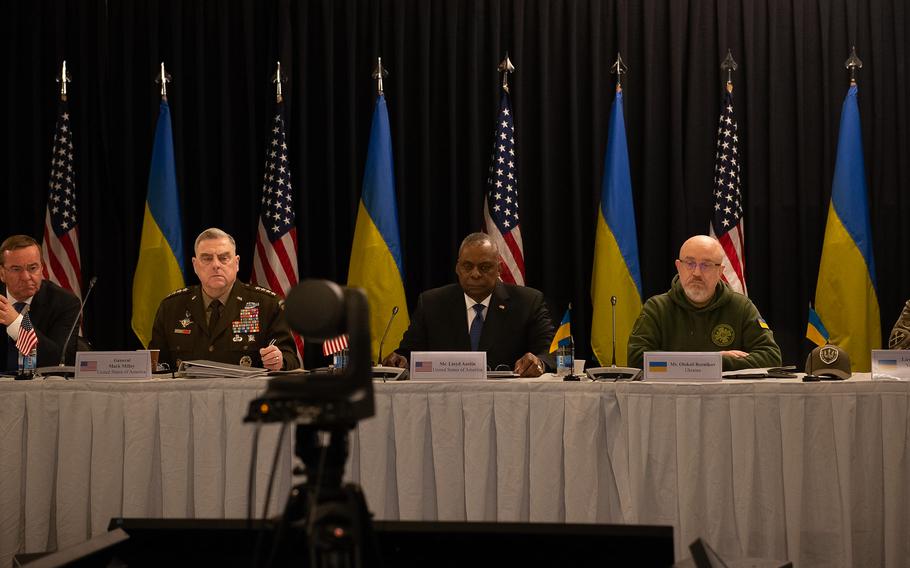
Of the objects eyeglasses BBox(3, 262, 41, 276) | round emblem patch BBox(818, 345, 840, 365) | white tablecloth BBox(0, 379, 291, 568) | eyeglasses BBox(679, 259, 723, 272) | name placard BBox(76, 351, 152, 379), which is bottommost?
white tablecloth BBox(0, 379, 291, 568)

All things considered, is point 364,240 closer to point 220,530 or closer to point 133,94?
point 133,94

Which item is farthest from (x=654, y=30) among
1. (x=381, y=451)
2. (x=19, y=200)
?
(x=19, y=200)

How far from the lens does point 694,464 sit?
10.0 feet

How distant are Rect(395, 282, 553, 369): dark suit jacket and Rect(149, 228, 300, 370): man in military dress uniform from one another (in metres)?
0.67

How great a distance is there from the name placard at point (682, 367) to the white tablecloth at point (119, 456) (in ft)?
4.32

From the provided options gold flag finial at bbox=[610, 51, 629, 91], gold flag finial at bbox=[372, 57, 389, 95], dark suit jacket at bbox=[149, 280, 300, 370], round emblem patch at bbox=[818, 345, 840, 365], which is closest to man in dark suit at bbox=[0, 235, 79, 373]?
dark suit jacket at bbox=[149, 280, 300, 370]

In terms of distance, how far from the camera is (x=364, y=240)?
227 inches

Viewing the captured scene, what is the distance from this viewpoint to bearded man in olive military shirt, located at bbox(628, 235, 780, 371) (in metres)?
4.29

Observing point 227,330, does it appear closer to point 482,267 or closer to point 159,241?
point 482,267

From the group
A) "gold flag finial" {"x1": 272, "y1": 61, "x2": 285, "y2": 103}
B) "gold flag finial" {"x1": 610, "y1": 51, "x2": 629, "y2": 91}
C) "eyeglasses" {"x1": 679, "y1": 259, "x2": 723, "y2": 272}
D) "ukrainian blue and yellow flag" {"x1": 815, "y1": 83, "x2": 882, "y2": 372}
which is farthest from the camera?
"gold flag finial" {"x1": 272, "y1": 61, "x2": 285, "y2": 103}

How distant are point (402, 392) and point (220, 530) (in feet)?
3.75

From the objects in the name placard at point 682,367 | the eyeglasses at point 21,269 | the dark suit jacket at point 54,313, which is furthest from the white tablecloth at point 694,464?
the eyeglasses at point 21,269

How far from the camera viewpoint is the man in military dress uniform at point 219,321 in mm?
4219

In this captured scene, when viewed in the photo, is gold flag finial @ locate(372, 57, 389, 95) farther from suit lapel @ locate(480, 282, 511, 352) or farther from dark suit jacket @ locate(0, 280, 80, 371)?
dark suit jacket @ locate(0, 280, 80, 371)
